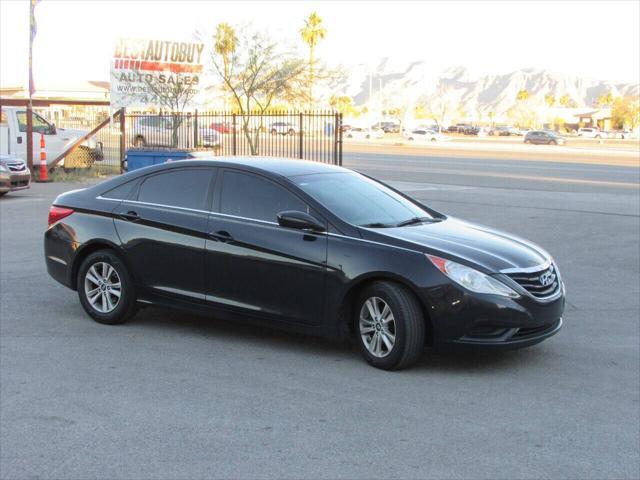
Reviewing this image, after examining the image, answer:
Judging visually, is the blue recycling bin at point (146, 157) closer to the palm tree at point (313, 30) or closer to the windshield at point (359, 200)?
the windshield at point (359, 200)

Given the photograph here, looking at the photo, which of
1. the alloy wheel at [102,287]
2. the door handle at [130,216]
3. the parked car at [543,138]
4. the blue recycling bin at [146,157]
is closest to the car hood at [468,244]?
the door handle at [130,216]

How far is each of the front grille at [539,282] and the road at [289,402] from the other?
0.59 m

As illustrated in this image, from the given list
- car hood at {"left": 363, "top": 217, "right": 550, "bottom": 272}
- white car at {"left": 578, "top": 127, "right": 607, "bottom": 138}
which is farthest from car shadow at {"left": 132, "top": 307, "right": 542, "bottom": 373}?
white car at {"left": 578, "top": 127, "right": 607, "bottom": 138}

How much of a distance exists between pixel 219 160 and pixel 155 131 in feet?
80.8

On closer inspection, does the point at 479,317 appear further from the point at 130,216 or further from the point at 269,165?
the point at 130,216

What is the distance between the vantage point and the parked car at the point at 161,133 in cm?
2977

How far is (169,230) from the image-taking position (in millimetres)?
7793

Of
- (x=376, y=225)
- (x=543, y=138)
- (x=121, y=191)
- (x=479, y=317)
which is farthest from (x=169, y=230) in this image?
(x=543, y=138)

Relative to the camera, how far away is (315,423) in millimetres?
5605

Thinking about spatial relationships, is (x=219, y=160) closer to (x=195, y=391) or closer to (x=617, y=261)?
(x=195, y=391)

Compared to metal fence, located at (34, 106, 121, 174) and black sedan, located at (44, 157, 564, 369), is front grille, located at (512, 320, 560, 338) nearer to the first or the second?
black sedan, located at (44, 157, 564, 369)

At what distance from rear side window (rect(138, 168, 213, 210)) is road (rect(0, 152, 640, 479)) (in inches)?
45.9

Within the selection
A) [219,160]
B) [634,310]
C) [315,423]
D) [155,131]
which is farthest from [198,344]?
[155,131]

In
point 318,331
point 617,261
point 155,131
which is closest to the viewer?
point 318,331
